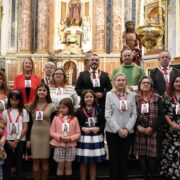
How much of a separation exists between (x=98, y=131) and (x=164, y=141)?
1196 millimetres

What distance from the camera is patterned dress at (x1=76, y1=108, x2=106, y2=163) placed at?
514cm

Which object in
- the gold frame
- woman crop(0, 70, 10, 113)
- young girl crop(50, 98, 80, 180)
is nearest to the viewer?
young girl crop(50, 98, 80, 180)

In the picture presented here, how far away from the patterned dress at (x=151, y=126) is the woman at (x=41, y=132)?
4.89 ft

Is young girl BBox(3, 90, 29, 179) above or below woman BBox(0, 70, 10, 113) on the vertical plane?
below

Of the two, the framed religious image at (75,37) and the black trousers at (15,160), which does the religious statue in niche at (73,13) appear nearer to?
the framed religious image at (75,37)

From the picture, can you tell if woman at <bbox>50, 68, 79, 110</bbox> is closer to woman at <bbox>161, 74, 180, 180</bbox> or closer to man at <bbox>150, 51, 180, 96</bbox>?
man at <bbox>150, 51, 180, 96</bbox>

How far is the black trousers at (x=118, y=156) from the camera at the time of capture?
5.13 metres

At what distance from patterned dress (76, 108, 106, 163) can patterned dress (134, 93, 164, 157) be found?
61 centimetres

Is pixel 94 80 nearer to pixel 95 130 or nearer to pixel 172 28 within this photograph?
pixel 95 130

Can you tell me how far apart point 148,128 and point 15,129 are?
2194 millimetres

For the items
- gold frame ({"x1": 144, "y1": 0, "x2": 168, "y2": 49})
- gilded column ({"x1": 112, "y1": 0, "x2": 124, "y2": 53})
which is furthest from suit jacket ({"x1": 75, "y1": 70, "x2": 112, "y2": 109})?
gilded column ({"x1": 112, "y1": 0, "x2": 124, "y2": 53})

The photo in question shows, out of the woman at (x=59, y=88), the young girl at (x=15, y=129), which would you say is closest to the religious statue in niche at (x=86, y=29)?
the woman at (x=59, y=88)

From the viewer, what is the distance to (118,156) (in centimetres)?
519

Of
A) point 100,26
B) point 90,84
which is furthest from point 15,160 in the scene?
point 100,26
